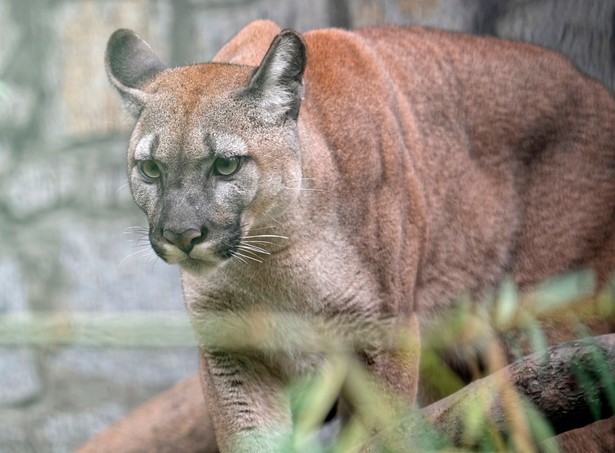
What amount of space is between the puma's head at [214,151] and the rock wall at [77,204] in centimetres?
188

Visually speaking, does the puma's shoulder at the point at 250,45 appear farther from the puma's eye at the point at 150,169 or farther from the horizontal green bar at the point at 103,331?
the horizontal green bar at the point at 103,331

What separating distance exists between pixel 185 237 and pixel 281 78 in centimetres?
59

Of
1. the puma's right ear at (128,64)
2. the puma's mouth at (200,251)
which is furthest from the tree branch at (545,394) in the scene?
the puma's right ear at (128,64)

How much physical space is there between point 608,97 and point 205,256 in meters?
1.95

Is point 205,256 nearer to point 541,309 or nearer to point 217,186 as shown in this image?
point 217,186

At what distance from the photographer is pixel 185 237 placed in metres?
2.73

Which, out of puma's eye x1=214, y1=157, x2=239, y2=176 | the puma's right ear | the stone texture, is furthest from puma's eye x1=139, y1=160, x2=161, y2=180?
the stone texture

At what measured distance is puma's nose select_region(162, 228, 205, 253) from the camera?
8.96 ft

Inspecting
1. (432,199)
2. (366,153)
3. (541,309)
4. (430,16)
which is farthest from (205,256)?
(430,16)

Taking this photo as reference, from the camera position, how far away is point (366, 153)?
3.35m

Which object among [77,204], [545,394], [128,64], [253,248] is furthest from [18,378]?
[545,394]

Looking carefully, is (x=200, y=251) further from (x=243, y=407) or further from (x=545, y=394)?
(x=545, y=394)

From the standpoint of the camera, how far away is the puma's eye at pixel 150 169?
2920 millimetres

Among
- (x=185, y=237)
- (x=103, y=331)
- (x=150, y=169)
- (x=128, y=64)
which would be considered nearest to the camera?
(x=103, y=331)
